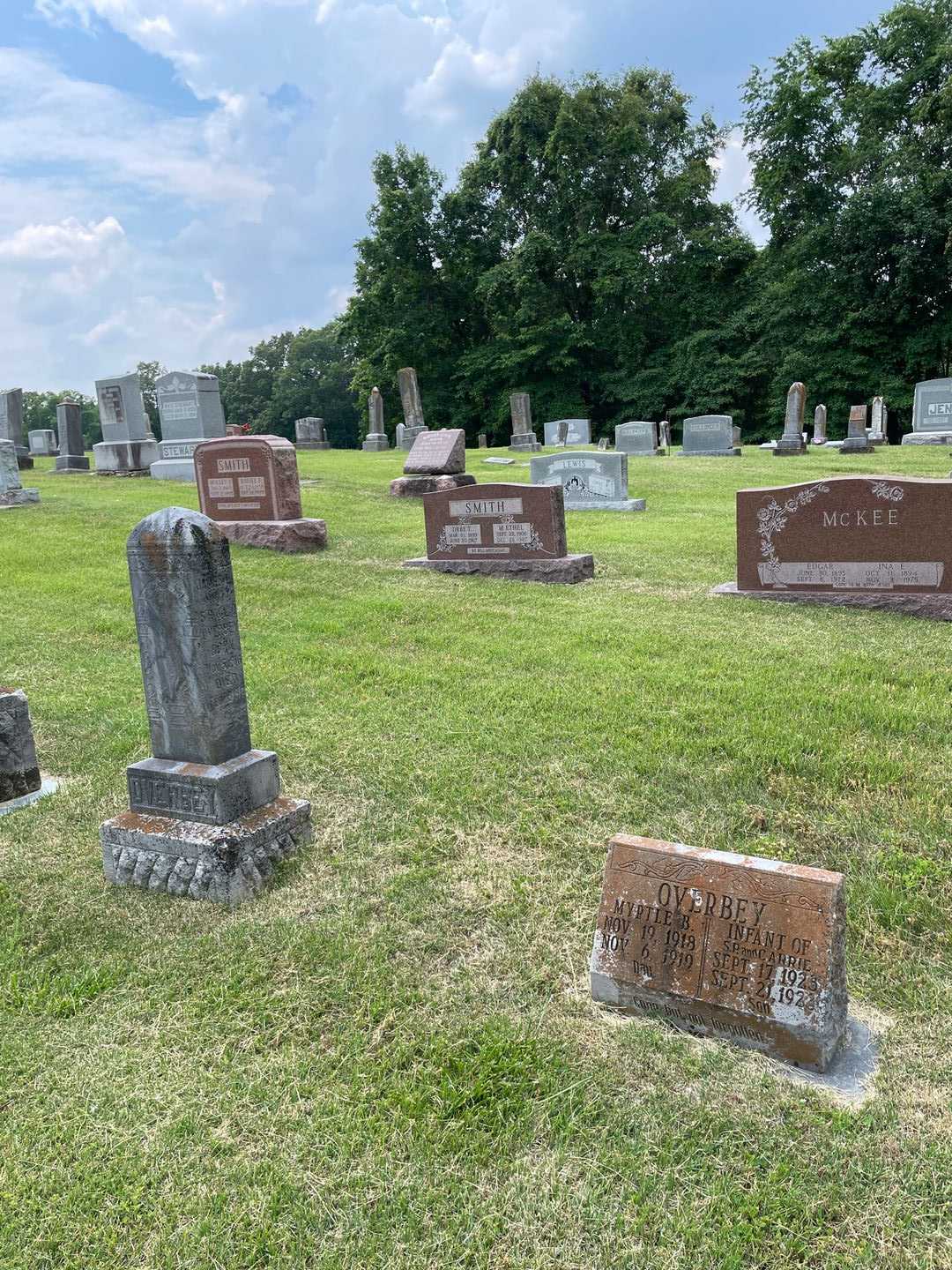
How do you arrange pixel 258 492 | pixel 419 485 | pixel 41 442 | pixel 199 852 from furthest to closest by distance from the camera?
1. pixel 41 442
2. pixel 419 485
3. pixel 258 492
4. pixel 199 852

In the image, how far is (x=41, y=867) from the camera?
362 centimetres

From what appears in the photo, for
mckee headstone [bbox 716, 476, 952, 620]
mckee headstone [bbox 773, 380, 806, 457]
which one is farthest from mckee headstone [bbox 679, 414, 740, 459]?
mckee headstone [bbox 716, 476, 952, 620]

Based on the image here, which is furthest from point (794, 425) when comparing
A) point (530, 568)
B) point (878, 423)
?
point (530, 568)

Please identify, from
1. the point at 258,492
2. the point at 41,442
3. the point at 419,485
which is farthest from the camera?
the point at 41,442

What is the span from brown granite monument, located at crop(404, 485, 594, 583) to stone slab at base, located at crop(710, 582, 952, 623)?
1734 mm

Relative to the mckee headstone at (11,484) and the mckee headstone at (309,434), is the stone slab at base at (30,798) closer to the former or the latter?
the mckee headstone at (11,484)

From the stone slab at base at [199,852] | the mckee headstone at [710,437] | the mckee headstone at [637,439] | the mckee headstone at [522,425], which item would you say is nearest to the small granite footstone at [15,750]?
the stone slab at base at [199,852]

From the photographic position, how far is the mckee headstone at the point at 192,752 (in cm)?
340

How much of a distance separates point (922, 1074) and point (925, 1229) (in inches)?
19.6

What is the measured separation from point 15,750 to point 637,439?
2133 cm

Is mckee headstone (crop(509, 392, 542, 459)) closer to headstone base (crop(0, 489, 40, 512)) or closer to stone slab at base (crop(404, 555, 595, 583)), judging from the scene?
headstone base (crop(0, 489, 40, 512))

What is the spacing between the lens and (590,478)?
1365cm

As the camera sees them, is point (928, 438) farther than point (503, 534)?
Yes

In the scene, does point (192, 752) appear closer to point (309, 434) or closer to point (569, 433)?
point (569, 433)
